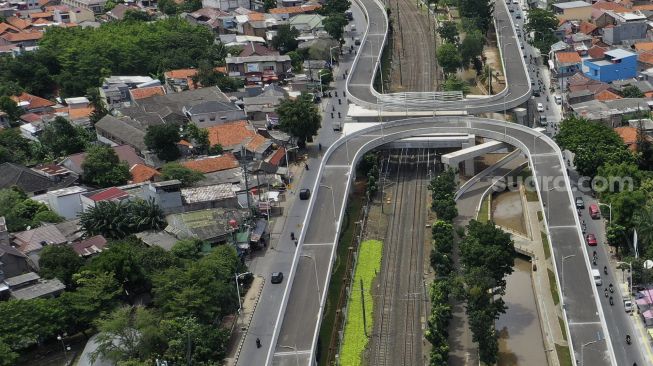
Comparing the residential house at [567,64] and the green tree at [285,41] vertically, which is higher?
the residential house at [567,64]

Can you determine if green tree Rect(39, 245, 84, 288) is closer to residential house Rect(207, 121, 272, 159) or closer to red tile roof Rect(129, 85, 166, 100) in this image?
residential house Rect(207, 121, 272, 159)

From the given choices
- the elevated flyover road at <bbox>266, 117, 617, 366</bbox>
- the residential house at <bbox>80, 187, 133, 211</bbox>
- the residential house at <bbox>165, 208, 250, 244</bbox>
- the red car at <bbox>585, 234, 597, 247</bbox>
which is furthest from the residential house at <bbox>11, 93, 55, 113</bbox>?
the red car at <bbox>585, 234, 597, 247</bbox>

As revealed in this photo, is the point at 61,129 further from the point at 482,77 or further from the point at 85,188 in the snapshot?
the point at 482,77

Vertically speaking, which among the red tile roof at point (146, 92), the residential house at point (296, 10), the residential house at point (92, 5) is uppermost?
the red tile roof at point (146, 92)

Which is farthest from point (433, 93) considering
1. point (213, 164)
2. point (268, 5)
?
point (268, 5)

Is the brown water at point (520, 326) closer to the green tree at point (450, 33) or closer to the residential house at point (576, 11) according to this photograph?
the green tree at point (450, 33)

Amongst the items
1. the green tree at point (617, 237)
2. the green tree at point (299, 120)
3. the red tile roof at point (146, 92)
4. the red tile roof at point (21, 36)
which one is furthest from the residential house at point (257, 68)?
the green tree at point (617, 237)

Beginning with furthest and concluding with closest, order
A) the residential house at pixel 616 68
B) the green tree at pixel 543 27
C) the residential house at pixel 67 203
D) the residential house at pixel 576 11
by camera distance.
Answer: the residential house at pixel 576 11 < the green tree at pixel 543 27 < the residential house at pixel 616 68 < the residential house at pixel 67 203
